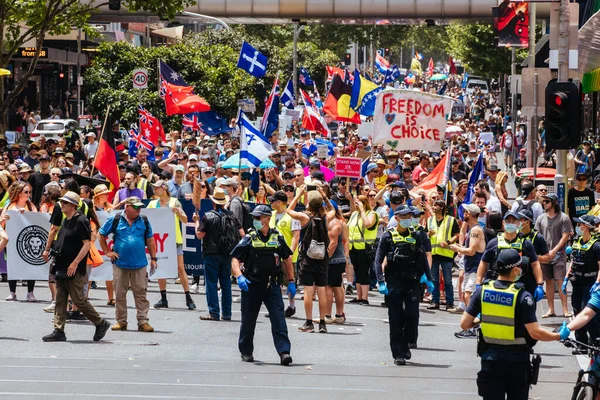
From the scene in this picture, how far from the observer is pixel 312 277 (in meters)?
15.2

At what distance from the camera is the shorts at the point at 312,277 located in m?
15.2

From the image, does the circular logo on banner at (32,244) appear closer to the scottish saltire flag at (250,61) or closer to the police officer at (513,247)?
the police officer at (513,247)

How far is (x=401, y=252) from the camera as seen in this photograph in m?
13.4

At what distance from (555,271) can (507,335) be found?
319 inches

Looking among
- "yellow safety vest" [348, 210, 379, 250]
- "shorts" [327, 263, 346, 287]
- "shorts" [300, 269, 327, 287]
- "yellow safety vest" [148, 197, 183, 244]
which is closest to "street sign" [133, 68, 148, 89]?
"yellow safety vest" [148, 197, 183, 244]

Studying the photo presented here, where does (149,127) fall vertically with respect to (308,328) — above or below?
above

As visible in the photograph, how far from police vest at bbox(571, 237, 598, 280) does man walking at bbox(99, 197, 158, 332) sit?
16.2 feet

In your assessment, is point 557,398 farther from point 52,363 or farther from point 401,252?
point 52,363

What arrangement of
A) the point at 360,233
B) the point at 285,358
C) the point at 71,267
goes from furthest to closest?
the point at 360,233, the point at 71,267, the point at 285,358

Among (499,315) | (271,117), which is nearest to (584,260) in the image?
(499,315)

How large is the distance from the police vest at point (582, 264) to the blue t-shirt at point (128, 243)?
5051mm

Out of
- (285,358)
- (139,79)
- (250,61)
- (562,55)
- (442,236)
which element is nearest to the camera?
(285,358)

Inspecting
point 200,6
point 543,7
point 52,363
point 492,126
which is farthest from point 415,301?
point 492,126

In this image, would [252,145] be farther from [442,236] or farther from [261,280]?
[261,280]
